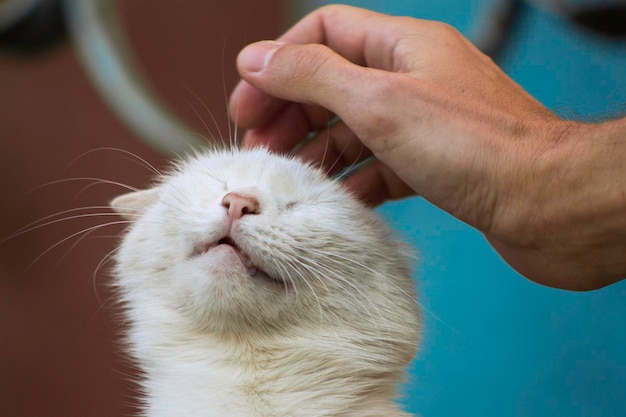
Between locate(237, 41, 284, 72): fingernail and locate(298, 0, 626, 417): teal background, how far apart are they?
498mm

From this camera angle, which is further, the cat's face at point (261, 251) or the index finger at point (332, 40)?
the index finger at point (332, 40)

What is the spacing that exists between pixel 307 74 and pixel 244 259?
0.88ft

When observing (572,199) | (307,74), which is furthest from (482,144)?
(307,74)

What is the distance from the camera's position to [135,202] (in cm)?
91

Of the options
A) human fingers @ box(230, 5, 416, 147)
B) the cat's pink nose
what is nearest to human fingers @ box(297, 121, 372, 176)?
human fingers @ box(230, 5, 416, 147)

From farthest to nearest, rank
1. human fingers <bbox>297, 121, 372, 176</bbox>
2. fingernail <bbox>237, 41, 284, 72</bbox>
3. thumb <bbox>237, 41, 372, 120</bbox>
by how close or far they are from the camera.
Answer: human fingers <bbox>297, 121, 372, 176</bbox>
fingernail <bbox>237, 41, 284, 72</bbox>
thumb <bbox>237, 41, 372, 120</bbox>

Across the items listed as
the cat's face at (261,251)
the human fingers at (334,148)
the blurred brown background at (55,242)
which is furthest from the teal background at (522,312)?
the blurred brown background at (55,242)

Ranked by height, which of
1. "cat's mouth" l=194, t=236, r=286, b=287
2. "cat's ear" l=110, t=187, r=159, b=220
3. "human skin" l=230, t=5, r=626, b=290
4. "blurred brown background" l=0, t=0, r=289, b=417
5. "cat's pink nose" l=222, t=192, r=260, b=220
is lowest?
"blurred brown background" l=0, t=0, r=289, b=417

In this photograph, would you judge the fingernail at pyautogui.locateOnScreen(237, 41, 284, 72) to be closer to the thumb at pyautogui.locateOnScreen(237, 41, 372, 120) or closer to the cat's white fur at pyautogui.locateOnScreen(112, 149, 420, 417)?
the thumb at pyautogui.locateOnScreen(237, 41, 372, 120)

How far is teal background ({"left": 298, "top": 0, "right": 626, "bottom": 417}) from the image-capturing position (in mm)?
1120

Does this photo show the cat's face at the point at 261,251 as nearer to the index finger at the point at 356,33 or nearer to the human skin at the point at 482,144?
the human skin at the point at 482,144

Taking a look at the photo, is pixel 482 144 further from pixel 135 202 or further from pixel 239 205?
pixel 135 202

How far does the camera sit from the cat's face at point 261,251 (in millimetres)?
680

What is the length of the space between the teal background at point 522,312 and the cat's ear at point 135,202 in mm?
509
